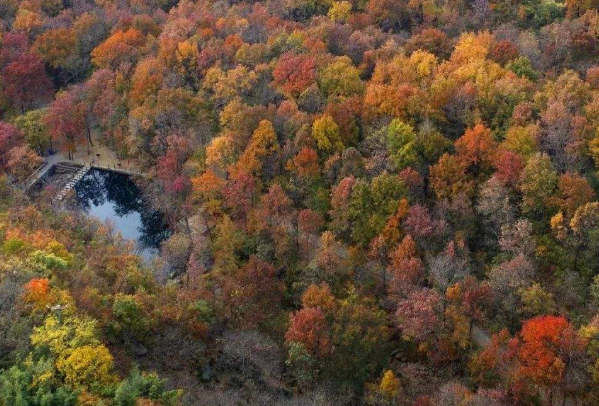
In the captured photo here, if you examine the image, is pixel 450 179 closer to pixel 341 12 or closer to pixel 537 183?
pixel 537 183

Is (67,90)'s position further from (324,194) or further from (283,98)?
(324,194)

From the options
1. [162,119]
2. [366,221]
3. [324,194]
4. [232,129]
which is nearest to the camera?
[366,221]

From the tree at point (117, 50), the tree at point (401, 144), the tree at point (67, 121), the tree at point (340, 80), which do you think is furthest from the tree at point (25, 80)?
the tree at point (401, 144)

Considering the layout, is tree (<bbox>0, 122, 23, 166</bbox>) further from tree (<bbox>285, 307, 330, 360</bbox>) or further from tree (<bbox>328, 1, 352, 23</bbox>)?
tree (<bbox>285, 307, 330, 360</bbox>)

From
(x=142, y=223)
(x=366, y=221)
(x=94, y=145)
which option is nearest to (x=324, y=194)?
(x=366, y=221)

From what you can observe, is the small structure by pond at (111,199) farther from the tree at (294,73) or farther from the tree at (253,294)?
the tree at (294,73)

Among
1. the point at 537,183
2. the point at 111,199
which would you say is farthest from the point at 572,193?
the point at 111,199
